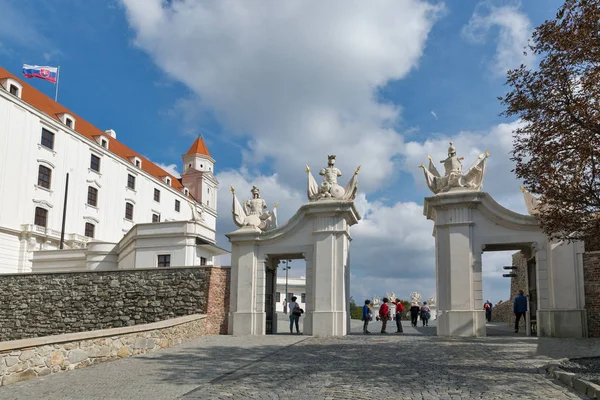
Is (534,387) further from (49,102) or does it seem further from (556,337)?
(49,102)

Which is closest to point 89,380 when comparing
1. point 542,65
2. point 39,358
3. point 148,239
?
point 39,358

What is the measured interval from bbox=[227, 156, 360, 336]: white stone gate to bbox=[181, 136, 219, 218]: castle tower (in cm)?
4717

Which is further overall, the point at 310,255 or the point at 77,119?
the point at 77,119

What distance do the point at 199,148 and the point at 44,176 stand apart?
93.6 feet

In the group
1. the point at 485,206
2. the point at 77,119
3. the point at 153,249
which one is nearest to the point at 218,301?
the point at 485,206

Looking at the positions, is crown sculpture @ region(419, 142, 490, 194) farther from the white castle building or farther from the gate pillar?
the white castle building

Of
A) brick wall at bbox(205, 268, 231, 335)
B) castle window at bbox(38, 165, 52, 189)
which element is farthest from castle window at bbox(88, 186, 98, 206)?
brick wall at bbox(205, 268, 231, 335)

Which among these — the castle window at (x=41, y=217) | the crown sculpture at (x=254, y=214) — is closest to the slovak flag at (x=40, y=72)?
the castle window at (x=41, y=217)

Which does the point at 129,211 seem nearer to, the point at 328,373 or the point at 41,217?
the point at 41,217

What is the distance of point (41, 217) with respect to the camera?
40.9 m

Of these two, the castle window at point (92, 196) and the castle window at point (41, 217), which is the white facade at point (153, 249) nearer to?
the castle window at point (41, 217)

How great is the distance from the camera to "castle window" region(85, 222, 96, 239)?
149 ft

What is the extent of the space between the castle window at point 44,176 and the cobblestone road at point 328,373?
31.1 meters

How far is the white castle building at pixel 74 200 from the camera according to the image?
106 ft
